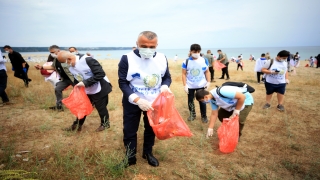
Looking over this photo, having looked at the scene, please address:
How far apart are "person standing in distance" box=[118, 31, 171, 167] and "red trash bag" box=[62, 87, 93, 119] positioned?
1.29 metres

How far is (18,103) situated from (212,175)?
6.33 metres

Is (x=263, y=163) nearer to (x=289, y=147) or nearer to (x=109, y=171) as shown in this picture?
(x=289, y=147)

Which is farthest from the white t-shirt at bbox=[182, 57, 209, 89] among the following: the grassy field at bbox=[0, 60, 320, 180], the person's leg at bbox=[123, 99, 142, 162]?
the person's leg at bbox=[123, 99, 142, 162]

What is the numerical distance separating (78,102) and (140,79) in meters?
1.66

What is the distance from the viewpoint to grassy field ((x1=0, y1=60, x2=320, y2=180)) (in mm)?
2329

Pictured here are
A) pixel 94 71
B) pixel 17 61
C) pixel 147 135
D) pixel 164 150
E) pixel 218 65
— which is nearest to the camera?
pixel 147 135

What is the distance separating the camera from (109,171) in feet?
7.38

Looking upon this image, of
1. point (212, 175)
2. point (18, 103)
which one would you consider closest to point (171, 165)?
point (212, 175)

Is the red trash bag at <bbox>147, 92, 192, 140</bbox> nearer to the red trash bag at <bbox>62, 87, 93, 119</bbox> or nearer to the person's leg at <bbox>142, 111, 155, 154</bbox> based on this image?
the person's leg at <bbox>142, 111, 155, 154</bbox>

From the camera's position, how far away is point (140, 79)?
2.04 meters

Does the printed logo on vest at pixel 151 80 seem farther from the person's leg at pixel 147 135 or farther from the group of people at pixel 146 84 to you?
the person's leg at pixel 147 135

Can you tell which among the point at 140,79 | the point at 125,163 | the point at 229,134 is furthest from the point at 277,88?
the point at 125,163

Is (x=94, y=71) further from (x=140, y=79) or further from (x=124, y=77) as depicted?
(x=140, y=79)

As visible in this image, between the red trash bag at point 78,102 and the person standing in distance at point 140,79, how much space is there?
1.29 metres
